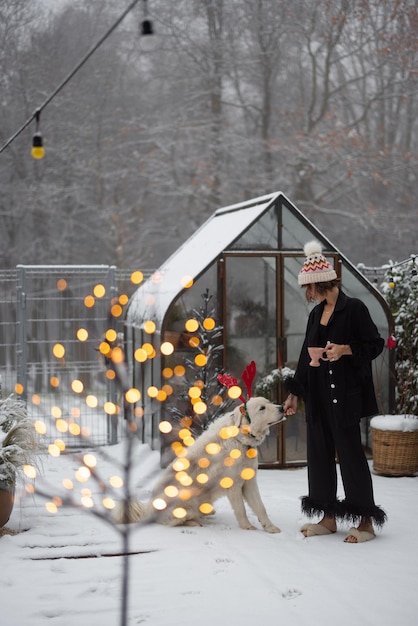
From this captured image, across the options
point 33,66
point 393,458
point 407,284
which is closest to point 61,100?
point 33,66

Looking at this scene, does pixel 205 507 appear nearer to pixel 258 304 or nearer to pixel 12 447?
pixel 12 447

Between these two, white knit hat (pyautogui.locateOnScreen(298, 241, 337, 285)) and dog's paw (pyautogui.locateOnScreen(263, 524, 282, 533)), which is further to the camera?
dog's paw (pyautogui.locateOnScreen(263, 524, 282, 533))

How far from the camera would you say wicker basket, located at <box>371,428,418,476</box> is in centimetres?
691

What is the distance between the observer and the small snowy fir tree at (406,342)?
7262mm

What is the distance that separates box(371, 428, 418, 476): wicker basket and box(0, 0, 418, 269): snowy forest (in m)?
8.55

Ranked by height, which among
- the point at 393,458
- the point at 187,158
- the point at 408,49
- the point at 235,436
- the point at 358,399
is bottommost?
the point at 393,458

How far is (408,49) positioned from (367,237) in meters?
4.06

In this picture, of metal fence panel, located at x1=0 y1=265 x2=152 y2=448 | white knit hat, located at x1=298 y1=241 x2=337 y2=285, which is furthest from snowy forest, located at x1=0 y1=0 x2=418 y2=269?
white knit hat, located at x1=298 y1=241 x2=337 y2=285

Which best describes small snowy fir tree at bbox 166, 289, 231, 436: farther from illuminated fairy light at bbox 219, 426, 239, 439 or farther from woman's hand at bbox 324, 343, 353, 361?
woman's hand at bbox 324, 343, 353, 361

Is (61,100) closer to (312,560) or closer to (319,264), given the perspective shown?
(319,264)

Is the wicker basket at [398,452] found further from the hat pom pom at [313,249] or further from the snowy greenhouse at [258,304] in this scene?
the hat pom pom at [313,249]

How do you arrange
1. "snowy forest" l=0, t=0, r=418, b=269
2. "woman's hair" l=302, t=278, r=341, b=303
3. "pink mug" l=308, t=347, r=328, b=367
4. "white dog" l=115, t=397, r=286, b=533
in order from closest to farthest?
1. "pink mug" l=308, t=347, r=328, b=367
2. "woman's hair" l=302, t=278, r=341, b=303
3. "white dog" l=115, t=397, r=286, b=533
4. "snowy forest" l=0, t=0, r=418, b=269

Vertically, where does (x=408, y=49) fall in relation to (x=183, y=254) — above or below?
above

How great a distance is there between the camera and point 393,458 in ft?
22.8
